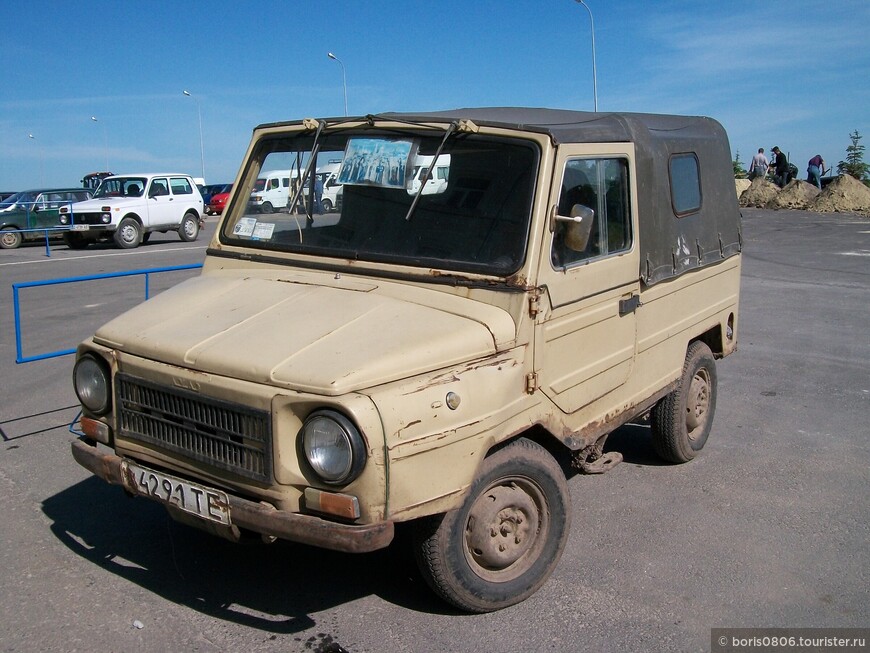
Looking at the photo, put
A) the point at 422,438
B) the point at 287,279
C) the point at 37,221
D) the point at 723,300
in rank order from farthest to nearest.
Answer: the point at 37,221
the point at 723,300
the point at 287,279
the point at 422,438

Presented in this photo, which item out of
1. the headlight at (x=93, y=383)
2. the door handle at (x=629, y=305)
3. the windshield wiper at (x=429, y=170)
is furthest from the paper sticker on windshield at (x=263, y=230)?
the door handle at (x=629, y=305)

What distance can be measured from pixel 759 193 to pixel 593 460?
2825cm

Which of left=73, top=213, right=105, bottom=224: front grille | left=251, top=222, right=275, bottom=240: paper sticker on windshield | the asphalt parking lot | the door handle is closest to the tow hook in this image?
the asphalt parking lot

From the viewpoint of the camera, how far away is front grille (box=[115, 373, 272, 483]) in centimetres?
318

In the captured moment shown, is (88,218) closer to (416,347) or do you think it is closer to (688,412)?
(688,412)

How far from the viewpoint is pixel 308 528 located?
3.04 m

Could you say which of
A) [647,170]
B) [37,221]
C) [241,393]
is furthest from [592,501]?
[37,221]

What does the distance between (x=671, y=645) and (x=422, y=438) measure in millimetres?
1473

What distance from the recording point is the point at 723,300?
6098 millimetres

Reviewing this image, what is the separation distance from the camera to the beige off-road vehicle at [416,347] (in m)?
3.10

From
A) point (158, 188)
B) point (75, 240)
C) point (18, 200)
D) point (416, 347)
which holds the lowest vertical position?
point (416, 347)

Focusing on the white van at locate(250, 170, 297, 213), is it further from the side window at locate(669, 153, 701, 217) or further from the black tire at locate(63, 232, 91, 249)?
the black tire at locate(63, 232, 91, 249)

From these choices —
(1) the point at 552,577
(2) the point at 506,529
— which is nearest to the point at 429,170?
(2) the point at 506,529

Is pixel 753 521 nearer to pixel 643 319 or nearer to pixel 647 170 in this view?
pixel 643 319
